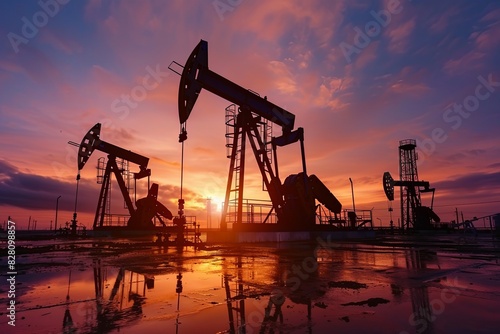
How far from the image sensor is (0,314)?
12.4 feet

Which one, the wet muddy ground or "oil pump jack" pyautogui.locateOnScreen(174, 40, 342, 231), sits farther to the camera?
"oil pump jack" pyautogui.locateOnScreen(174, 40, 342, 231)

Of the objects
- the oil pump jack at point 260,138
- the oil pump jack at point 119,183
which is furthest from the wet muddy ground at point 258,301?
the oil pump jack at point 119,183

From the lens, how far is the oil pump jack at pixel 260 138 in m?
15.6

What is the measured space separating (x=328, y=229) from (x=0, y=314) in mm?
21110

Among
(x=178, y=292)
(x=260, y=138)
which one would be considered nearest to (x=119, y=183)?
(x=260, y=138)

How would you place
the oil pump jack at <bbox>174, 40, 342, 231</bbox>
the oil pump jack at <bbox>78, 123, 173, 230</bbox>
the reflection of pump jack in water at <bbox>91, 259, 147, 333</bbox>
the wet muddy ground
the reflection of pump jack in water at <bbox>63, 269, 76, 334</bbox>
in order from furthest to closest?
1. the oil pump jack at <bbox>78, 123, 173, 230</bbox>
2. the oil pump jack at <bbox>174, 40, 342, 231</bbox>
3. the reflection of pump jack in water at <bbox>91, 259, 147, 333</bbox>
4. the wet muddy ground
5. the reflection of pump jack in water at <bbox>63, 269, 76, 334</bbox>

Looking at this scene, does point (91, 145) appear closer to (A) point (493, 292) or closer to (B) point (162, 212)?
(B) point (162, 212)

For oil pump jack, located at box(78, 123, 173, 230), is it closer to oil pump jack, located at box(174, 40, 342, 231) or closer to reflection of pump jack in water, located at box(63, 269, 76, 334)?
oil pump jack, located at box(174, 40, 342, 231)

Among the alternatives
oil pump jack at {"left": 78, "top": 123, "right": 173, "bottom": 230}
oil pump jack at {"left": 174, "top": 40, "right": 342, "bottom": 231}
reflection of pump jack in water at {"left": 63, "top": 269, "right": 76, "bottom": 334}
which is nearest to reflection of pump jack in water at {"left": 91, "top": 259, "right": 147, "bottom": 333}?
reflection of pump jack in water at {"left": 63, "top": 269, "right": 76, "bottom": 334}

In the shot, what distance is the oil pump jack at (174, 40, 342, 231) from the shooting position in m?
15.6

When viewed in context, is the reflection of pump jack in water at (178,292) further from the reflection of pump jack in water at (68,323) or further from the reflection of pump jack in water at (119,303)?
the reflection of pump jack in water at (68,323)

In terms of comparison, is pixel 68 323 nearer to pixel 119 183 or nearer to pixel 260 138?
pixel 260 138

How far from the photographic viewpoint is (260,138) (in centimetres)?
1872

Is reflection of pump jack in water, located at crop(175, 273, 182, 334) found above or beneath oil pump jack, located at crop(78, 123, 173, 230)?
beneath
